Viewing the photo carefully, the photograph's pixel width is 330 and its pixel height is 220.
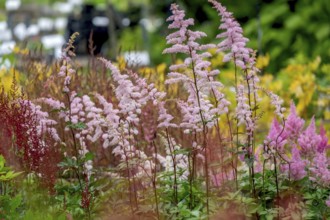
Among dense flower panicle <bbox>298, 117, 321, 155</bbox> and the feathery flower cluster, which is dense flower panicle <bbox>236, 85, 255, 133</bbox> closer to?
the feathery flower cluster

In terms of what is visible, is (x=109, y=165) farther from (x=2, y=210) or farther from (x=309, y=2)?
(x=309, y=2)

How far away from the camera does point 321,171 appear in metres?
3.18

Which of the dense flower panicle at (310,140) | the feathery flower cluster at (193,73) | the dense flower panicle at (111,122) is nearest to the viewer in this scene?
the feathery flower cluster at (193,73)

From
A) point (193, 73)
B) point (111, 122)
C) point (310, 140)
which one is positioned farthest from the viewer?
point (310, 140)

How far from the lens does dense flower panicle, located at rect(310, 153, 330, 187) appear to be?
3180mm

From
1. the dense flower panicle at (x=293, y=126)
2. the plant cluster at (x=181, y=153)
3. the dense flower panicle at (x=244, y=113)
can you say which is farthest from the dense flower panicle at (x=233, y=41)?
the dense flower panicle at (x=293, y=126)

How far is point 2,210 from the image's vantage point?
304 cm

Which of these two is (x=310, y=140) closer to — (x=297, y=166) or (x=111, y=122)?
(x=297, y=166)

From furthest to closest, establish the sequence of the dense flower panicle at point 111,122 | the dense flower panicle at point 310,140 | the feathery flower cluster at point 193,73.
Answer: the dense flower panicle at point 310,140, the dense flower panicle at point 111,122, the feathery flower cluster at point 193,73

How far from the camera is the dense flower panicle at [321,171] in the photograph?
318 cm

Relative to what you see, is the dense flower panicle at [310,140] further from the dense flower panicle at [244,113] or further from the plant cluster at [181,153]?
the dense flower panicle at [244,113]

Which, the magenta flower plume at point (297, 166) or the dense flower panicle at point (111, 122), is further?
the magenta flower plume at point (297, 166)

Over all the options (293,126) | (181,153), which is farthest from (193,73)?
(293,126)

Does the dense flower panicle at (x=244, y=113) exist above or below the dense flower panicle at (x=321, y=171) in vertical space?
above
